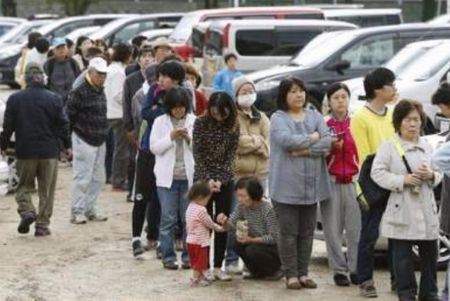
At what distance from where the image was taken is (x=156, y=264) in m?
12.2

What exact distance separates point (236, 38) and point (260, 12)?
10.6 ft

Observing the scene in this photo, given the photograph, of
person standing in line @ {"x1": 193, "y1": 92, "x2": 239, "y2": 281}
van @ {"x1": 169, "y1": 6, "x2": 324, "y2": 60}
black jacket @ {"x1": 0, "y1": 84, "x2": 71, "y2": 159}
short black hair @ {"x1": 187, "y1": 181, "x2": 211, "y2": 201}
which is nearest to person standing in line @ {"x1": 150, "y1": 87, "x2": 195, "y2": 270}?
person standing in line @ {"x1": 193, "y1": 92, "x2": 239, "y2": 281}

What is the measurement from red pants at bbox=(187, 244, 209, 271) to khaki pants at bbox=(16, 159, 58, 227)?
2893 millimetres

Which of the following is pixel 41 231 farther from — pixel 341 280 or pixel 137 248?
pixel 341 280

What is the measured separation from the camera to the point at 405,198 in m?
9.91

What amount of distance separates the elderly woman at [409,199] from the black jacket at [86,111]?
4.99 metres

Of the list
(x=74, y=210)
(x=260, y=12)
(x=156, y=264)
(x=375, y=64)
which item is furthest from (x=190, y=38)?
(x=156, y=264)

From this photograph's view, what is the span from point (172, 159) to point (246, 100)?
2.70 feet

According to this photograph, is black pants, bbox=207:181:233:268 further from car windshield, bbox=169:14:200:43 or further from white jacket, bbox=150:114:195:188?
car windshield, bbox=169:14:200:43

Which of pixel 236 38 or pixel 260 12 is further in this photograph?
pixel 260 12

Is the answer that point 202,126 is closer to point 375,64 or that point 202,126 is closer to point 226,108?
point 226,108

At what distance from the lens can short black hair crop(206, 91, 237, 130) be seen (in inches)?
441

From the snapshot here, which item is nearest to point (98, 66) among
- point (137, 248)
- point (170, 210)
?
point (137, 248)

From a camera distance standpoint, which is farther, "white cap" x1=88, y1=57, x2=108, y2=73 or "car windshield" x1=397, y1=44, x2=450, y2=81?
"car windshield" x1=397, y1=44, x2=450, y2=81
